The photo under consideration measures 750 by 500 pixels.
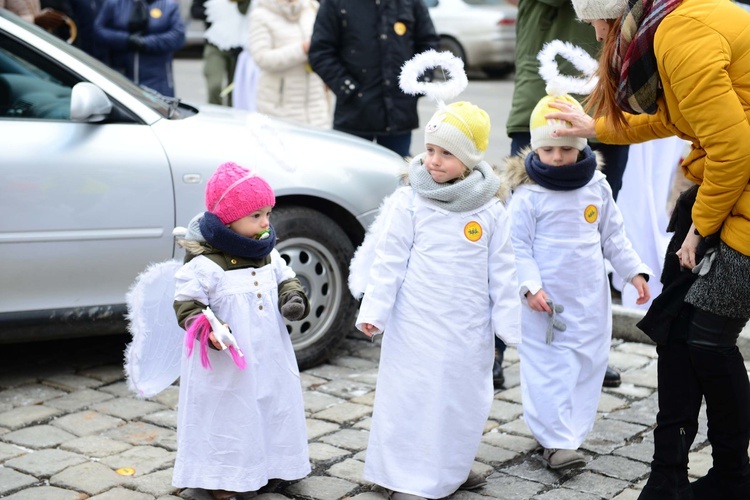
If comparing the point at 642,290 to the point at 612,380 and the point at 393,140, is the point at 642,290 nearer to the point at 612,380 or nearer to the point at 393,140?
the point at 612,380

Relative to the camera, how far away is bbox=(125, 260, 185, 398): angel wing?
13.1 ft

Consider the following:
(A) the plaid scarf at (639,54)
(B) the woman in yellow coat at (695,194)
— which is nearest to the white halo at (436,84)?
(B) the woman in yellow coat at (695,194)

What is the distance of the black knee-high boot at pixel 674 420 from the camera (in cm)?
364

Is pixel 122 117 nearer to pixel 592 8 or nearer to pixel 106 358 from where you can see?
pixel 106 358

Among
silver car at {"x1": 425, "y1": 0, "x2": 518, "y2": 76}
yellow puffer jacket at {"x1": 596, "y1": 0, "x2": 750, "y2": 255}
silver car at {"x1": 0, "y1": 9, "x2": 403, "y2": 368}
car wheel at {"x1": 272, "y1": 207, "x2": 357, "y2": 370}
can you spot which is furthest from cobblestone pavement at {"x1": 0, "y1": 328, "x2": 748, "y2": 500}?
silver car at {"x1": 425, "y1": 0, "x2": 518, "y2": 76}

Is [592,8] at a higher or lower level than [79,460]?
higher

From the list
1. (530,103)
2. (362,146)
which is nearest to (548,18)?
(530,103)

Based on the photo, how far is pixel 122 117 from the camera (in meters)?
5.24

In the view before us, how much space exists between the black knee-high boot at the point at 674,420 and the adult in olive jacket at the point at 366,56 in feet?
10.6

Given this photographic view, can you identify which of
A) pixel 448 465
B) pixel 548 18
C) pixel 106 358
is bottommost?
pixel 106 358

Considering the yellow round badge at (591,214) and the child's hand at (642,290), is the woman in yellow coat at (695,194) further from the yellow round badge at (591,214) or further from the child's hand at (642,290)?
the child's hand at (642,290)

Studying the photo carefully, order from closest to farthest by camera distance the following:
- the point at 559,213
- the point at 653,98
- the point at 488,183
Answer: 1. the point at 653,98
2. the point at 488,183
3. the point at 559,213

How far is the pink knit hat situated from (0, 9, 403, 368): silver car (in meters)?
0.72

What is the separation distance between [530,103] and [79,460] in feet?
8.68
